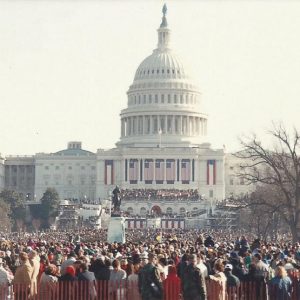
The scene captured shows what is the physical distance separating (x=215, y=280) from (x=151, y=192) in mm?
165929

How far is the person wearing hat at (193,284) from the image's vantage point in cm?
2956

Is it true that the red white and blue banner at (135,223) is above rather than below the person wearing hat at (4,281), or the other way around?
above

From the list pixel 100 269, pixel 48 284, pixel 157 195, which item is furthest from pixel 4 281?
pixel 157 195

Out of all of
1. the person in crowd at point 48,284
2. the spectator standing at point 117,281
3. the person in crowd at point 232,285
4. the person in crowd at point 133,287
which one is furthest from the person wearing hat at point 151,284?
the person in crowd at point 232,285

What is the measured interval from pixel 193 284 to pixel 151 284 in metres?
1.00

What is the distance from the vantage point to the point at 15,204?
587 ft

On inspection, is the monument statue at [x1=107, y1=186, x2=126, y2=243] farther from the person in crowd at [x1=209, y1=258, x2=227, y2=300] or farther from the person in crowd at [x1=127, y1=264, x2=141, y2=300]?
the person in crowd at [x1=209, y1=258, x2=227, y2=300]

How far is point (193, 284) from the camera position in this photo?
29719mm

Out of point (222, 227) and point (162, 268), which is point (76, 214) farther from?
point (162, 268)

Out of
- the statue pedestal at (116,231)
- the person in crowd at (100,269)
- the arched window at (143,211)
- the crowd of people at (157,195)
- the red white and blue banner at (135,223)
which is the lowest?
the person in crowd at (100,269)

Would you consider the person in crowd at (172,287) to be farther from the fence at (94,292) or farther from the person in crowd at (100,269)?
the person in crowd at (100,269)

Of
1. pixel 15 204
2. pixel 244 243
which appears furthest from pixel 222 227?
pixel 244 243

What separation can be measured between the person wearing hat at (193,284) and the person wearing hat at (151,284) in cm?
Result: 59

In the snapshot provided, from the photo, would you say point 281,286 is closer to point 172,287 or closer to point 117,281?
point 172,287
